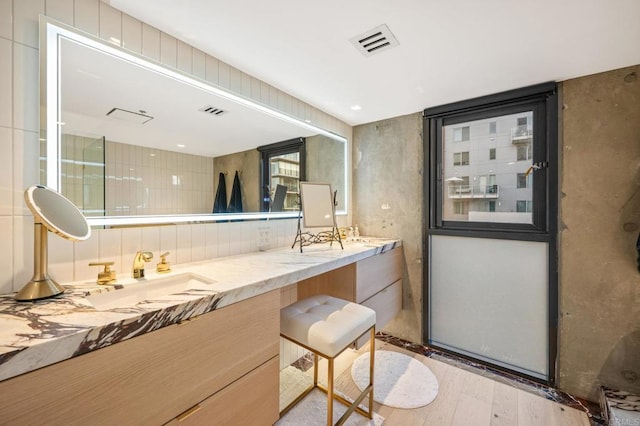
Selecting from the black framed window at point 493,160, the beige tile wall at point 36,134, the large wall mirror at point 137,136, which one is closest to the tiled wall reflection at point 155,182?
the large wall mirror at point 137,136

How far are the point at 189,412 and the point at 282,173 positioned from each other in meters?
1.58

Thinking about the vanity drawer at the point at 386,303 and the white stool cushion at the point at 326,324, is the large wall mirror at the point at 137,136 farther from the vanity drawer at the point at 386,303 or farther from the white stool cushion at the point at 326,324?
the vanity drawer at the point at 386,303

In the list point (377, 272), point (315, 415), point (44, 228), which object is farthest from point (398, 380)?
point (44, 228)

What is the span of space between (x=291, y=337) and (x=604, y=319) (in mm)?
2046

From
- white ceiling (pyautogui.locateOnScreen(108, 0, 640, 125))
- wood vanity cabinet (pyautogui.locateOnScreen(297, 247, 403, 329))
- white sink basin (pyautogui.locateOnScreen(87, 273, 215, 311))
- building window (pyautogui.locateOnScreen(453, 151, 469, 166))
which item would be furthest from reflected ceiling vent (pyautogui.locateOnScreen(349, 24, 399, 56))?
white sink basin (pyautogui.locateOnScreen(87, 273, 215, 311))

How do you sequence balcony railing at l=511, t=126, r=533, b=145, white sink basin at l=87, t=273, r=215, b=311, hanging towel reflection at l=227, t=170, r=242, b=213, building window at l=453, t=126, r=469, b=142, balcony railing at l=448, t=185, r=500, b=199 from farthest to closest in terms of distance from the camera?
building window at l=453, t=126, r=469, b=142, balcony railing at l=448, t=185, r=500, b=199, balcony railing at l=511, t=126, r=533, b=145, hanging towel reflection at l=227, t=170, r=242, b=213, white sink basin at l=87, t=273, r=215, b=311

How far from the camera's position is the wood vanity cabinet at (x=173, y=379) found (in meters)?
0.64

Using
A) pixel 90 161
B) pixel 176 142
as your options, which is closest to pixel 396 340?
pixel 176 142

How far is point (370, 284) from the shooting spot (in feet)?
6.66

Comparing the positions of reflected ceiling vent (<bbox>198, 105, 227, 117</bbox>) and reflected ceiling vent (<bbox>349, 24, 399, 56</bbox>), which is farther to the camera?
reflected ceiling vent (<bbox>198, 105, 227, 117</bbox>)

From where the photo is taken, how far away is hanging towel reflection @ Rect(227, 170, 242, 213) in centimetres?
174

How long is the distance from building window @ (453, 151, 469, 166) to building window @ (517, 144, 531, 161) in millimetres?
365

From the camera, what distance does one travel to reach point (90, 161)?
117 cm

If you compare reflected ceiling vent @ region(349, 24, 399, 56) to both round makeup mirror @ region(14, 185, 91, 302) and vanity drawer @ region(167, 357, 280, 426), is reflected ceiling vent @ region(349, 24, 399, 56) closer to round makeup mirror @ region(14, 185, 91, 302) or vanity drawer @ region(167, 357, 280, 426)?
round makeup mirror @ region(14, 185, 91, 302)
